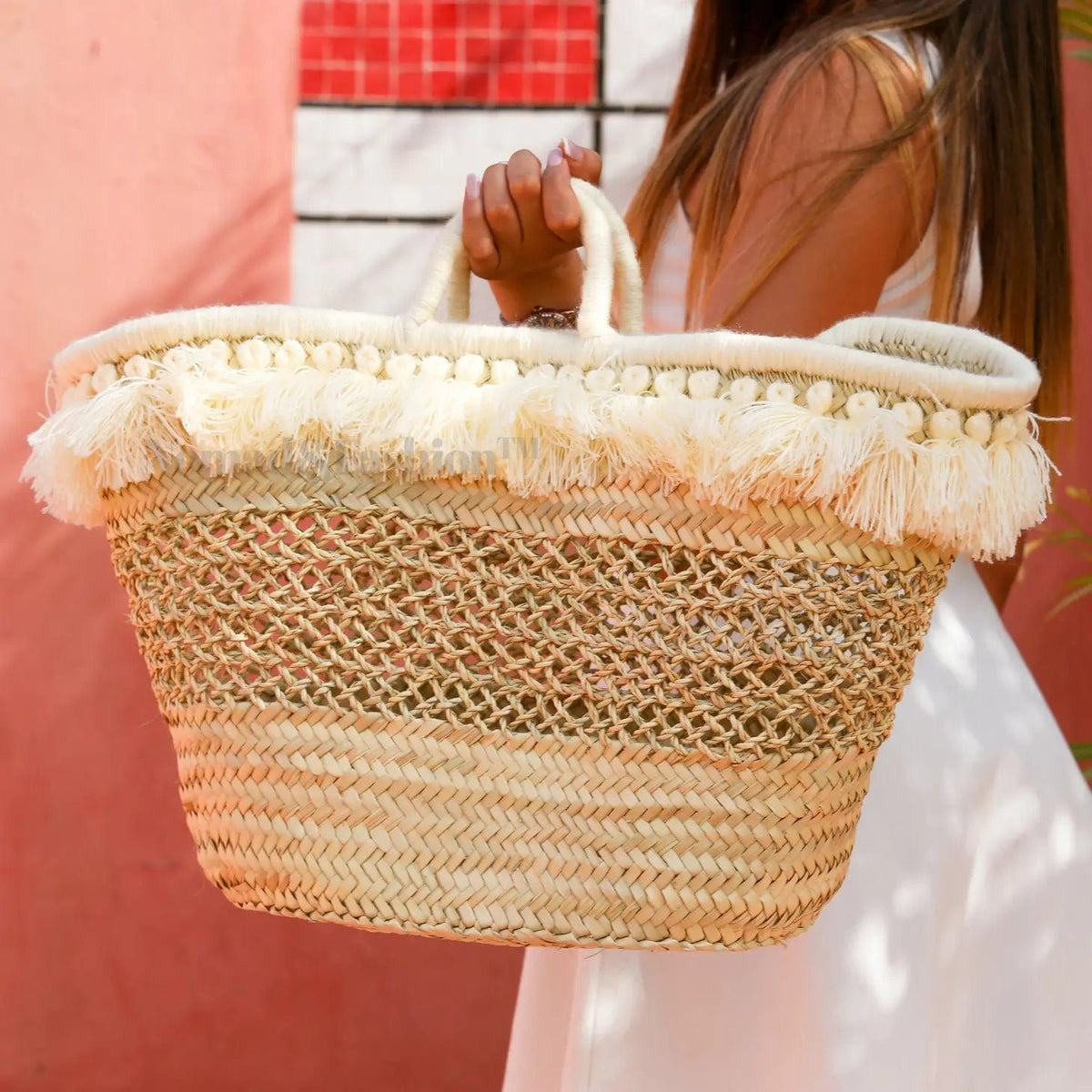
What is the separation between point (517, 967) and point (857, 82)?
1513 mm

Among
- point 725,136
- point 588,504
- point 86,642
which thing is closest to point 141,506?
point 588,504

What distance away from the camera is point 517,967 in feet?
6.69

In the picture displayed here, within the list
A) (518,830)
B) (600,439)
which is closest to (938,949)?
(518,830)

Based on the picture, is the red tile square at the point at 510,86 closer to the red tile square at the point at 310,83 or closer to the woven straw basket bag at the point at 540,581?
the red tile square at the point at 310,83

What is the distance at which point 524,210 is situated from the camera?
803 mm

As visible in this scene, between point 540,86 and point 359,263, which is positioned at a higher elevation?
point 540,86

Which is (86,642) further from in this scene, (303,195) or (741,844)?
(741,844)

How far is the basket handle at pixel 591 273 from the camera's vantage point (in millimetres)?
738

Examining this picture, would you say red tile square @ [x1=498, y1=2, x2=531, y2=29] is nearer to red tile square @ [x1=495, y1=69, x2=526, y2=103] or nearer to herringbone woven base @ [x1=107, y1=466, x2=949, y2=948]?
red tile square @ [x1=495, y1=69, x2=526, y2=103]

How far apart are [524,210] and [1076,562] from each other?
58.9 inches

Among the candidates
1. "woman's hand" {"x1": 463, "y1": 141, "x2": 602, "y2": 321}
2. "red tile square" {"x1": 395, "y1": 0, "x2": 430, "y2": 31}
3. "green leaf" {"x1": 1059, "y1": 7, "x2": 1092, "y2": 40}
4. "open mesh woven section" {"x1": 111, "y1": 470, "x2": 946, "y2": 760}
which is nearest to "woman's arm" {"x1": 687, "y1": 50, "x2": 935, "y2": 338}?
"woman's hand" {"x1": 463, "y1": 141, "x2": 602, "y2": 321}

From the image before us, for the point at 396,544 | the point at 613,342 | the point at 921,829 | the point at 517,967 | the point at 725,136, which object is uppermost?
the point at 725,136

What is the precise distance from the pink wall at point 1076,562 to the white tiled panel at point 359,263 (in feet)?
3.04

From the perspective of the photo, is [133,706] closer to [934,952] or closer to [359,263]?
[359,263]
